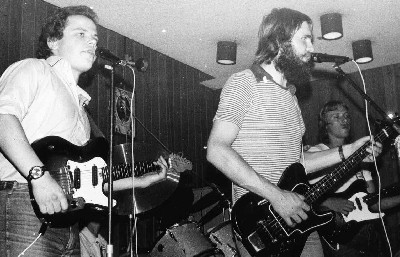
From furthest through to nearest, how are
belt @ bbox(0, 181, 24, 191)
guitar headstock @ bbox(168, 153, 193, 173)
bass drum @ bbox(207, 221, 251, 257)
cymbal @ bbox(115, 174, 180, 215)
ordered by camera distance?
bass drum @ bbox(207, 221, 251, 257) → cymbal @ bbox(115, 174, 180, 215) → guitar headstock @ bbox(168, 153, 193, 173) → belt @ bbox(0, 181, 24, 191)

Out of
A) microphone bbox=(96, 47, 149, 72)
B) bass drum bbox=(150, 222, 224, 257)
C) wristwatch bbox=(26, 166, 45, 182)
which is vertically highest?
microphone bbox=(96, 47, 149, 72)

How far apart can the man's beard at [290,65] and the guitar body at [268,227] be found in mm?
600

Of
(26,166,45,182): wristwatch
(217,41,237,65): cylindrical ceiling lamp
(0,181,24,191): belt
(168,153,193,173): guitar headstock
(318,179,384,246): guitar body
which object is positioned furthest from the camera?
(217,41,237,65): cylindrical ceiling lamp

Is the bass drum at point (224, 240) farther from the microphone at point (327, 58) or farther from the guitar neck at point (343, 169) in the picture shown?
the microphone at point (327, 58)

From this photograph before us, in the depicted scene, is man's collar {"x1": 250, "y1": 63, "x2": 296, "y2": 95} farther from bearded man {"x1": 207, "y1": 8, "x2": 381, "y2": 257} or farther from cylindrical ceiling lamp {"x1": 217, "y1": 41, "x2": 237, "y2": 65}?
cylindrical ceiling lamp {"x1": 217, "y1": 41, "x2": 237, "y2": 65}

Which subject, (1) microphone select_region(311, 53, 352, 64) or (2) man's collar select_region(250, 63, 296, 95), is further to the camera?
(1) microphone select_region(311, 53, 352, 64)

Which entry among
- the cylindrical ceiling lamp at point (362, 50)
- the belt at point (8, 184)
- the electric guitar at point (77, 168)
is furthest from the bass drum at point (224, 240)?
the cylindrical ceiling lamp at point (362, 50)

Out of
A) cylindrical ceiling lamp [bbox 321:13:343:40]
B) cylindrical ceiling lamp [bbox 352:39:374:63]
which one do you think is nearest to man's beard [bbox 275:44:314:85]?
cylindrical ceiling lamp [bbox 321:13:343:40]

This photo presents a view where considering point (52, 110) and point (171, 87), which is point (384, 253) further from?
point (52, 110)

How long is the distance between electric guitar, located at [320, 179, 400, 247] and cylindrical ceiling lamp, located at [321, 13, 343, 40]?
1.66 metres

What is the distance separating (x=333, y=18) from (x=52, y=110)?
144 inches

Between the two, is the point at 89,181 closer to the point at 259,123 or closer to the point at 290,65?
the point at 259,123

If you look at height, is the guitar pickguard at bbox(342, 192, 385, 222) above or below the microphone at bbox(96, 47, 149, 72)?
below

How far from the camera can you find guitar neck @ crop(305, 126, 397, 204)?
2.76 metres
